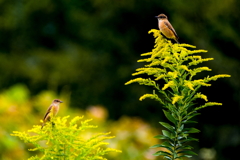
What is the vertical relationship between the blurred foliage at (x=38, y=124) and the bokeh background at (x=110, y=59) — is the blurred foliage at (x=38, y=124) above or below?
below

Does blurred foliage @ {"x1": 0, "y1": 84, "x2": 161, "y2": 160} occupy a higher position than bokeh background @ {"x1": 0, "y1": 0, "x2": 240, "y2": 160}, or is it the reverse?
bokeh background @ {"x1": 0, "y1": 0, "x2": 240, "y2": 160}

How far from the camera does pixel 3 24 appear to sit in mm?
11125

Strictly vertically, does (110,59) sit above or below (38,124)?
above

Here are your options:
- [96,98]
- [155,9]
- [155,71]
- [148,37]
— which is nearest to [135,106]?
[96,98]

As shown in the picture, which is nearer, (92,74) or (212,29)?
(212,29)

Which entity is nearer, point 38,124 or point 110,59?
point 38,124

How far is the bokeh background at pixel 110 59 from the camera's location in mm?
8330

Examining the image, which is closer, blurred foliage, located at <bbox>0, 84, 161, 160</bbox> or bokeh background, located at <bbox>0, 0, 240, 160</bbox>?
blurred foliage, located at <bbox>0, 84, 161, 160</bbox>

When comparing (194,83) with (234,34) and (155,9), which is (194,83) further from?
(155,9)

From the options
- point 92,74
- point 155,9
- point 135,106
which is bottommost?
point 135,106

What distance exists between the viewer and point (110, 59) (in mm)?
10039

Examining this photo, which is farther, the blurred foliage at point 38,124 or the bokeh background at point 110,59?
the bokeh background at point 110,59

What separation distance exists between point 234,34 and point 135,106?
2.48 meters

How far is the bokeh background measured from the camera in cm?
833
